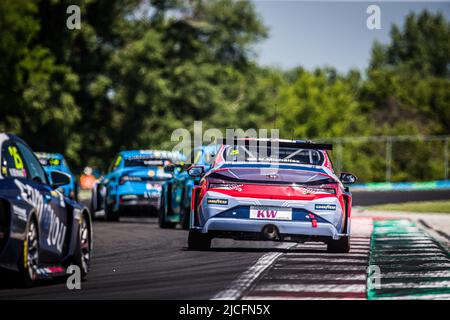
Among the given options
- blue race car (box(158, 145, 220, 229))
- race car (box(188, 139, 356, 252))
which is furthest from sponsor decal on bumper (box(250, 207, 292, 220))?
blue race car (box(158, 145, 220, 229))

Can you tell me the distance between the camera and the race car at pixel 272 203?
15.6m

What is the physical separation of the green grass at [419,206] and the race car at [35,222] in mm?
28095

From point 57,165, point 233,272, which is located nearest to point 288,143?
point 233,272

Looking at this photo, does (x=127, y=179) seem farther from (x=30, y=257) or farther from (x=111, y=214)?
(x=30, y=257)

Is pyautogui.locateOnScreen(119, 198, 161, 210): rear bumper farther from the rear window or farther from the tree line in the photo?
the tree line

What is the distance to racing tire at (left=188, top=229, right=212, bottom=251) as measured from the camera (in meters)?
16.2

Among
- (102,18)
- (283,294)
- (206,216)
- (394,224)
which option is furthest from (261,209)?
(102,18)

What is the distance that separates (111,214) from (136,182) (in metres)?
1.37

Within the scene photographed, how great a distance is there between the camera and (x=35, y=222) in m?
10.8

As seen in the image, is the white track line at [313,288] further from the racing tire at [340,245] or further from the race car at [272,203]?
the racing tire at [340,245]

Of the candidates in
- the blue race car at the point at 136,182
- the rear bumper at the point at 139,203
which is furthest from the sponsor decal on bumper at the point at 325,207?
the rear bumper at the point at 139,203

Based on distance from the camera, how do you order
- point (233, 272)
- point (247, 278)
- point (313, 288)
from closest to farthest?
1. point (313, 288)
2. point (247, 278)
3. point (233, 272)
